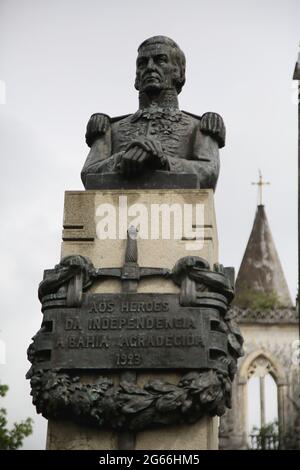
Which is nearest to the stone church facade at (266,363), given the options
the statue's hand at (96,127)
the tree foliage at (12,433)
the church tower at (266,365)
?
the church tower at (266,365)

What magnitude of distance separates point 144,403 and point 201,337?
2.12ft

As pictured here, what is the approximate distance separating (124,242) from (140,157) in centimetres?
71

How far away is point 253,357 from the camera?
56.5 m

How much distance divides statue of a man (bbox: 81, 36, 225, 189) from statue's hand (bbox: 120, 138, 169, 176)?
8.8 inches

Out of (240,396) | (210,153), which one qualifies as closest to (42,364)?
(210,153)

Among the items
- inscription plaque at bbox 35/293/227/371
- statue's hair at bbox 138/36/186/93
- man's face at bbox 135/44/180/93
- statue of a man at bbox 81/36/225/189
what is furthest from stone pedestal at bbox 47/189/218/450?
statue's hair at bbox 138/36/186/93

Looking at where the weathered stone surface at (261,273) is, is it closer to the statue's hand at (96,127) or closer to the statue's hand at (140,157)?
the statue's hand at (96,127)

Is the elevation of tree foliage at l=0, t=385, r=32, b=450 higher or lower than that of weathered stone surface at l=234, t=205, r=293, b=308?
lower

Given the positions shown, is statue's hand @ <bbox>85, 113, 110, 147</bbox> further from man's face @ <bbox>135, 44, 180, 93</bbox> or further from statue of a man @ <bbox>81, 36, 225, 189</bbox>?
man's face @ <bbox>135, 44, 180, 93</bbox>

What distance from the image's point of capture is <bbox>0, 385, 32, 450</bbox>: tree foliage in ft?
70.0

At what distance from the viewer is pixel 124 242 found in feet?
26.9

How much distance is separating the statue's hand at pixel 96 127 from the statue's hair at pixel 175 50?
707 mm

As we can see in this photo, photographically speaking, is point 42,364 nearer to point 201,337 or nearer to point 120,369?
point 120,369

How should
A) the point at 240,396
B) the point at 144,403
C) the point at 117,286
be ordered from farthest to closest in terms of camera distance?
the point at 240,396, the point at 117,286, the point at 144,403
